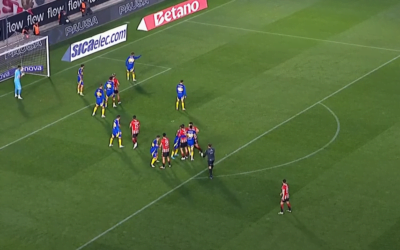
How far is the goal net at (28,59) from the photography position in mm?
51906

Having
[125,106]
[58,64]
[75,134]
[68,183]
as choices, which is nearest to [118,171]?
[68,183]

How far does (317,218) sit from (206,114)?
478 inches

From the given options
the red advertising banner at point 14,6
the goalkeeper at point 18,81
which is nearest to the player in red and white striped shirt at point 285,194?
the goalkeeper at point 18,81

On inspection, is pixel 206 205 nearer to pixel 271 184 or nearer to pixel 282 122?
pixel 271 184

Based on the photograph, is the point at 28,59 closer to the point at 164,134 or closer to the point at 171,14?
the point at 171,14

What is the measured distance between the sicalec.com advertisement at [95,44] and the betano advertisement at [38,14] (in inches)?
264

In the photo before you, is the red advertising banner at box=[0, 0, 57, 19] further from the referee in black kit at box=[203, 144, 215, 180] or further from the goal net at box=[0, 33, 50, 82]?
the referee in black kit at box=[203, 144, 215, 180]

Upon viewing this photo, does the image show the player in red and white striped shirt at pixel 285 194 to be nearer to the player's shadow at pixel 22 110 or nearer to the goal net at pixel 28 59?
the player's shadow at pixel 22 110

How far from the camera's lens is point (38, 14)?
58.7m

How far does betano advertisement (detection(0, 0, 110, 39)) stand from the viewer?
56594 millimetres

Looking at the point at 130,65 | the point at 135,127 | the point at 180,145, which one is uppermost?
the point at 135,127

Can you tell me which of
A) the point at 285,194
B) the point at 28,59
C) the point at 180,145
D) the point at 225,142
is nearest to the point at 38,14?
the point at 28,59

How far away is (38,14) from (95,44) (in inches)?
325

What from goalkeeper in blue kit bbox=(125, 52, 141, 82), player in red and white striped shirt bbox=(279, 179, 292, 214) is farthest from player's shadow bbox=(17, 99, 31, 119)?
player in red and white striped shirt bbox=(279, 179, 292, 214)
